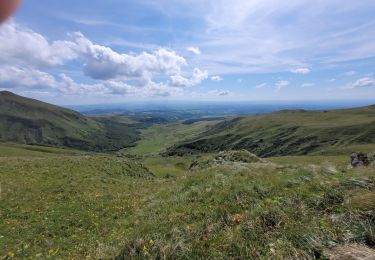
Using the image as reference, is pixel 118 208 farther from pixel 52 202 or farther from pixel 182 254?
pixel 182 254

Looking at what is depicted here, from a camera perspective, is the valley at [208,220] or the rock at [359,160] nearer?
the valley at [208,220]

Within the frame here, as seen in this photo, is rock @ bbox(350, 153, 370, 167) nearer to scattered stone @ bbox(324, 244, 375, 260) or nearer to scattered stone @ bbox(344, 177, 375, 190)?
scattered stone @ bbox(344, 177, 375, 190)

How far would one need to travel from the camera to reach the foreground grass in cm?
805

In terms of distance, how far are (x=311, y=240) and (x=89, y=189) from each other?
21.9 metres

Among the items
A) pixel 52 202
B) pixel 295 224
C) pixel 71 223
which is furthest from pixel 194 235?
pixel 52 202

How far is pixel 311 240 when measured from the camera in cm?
767

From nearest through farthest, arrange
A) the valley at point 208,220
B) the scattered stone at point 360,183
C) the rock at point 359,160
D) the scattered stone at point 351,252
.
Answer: the scattered stone at point 351,252 < the valley at point 208,220 < the scattered stone at point 360,183 < the rock at point 359,160

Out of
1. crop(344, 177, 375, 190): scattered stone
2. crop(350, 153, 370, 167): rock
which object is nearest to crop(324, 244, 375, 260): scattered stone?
crop(344, 177, 375, 190): scattered stone

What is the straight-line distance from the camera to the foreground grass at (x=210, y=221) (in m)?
8.05

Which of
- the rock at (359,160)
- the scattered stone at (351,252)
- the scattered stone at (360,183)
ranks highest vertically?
the scattered stone at (360,183)

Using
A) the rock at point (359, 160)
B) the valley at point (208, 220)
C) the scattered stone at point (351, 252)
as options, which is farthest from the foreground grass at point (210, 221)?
the rock at point (359, 160)

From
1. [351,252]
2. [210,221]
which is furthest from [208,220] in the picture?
[351,252]

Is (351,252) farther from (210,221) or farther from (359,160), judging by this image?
(359,160)

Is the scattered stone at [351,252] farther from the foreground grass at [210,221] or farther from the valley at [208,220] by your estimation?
the foreground grass at [210,221]
